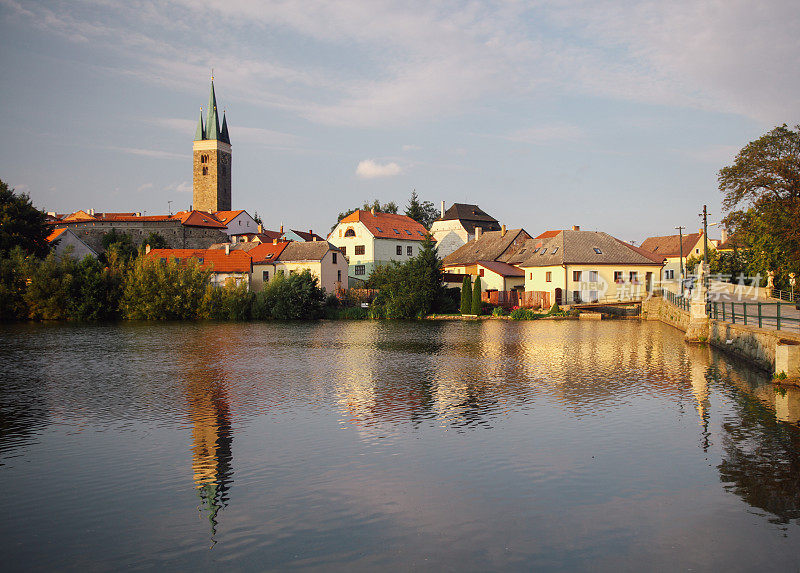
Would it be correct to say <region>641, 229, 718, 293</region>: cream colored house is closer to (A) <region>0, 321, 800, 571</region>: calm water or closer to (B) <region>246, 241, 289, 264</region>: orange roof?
(B) <region>246, 241, 289, 264</region>: orange roof

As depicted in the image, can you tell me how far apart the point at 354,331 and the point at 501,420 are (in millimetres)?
30710

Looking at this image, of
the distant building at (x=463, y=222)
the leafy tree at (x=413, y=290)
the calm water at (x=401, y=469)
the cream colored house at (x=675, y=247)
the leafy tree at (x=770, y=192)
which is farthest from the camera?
the distant building at (x=463, y=222)

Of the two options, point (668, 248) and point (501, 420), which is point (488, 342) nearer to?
point (501, 420)

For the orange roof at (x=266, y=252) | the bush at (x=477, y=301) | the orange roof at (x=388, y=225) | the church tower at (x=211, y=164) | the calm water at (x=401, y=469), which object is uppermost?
the church tower at (x=211, y=164)

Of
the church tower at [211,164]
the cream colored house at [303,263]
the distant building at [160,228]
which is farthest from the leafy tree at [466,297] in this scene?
the church tower at [211,164]

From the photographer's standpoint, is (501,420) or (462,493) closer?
(462,493)

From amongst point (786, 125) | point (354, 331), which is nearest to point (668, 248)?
point (786, 125)

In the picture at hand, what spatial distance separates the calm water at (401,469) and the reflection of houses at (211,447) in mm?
61

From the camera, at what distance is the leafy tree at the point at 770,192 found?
4216 cm

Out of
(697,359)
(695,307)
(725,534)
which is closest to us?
(725,534)

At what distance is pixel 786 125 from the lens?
4547 cm

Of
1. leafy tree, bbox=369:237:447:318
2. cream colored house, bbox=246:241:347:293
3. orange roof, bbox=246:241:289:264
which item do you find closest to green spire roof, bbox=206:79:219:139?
orange roof, bbox=246:241:289:264

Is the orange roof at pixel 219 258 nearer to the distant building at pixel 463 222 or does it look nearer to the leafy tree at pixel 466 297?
the leafy tree at pixel 466 297

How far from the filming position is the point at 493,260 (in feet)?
238
